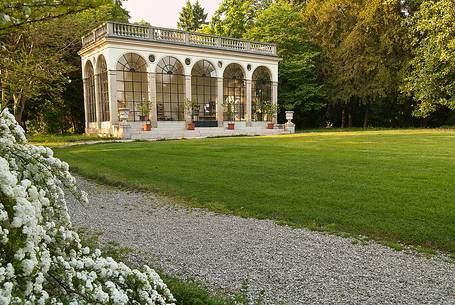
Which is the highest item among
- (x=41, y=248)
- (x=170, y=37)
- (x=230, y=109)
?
(x=170, y=37)

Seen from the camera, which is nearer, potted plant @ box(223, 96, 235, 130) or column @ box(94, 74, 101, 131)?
column @ box(94, 74, 101, 131)

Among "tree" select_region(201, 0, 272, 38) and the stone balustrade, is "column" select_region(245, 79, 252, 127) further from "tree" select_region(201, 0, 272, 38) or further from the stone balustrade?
"tree" select_region(201, 0, 272, 38)

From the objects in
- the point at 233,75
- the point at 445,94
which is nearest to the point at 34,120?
the point at 233,75

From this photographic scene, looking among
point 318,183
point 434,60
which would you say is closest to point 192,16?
point 434,60

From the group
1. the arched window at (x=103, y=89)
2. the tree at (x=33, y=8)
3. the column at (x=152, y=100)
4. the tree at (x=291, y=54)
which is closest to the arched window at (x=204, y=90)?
the column at (x=152, y=100)

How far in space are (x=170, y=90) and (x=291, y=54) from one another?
12009 mm

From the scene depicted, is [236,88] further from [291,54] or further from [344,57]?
[344,57]

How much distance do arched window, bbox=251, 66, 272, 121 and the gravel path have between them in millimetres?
25914

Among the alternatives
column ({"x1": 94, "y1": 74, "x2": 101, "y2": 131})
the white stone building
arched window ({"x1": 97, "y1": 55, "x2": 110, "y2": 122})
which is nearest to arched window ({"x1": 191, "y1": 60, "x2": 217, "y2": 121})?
the white stone building

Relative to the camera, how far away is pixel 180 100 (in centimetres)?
3027

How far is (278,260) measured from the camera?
4.28 meters

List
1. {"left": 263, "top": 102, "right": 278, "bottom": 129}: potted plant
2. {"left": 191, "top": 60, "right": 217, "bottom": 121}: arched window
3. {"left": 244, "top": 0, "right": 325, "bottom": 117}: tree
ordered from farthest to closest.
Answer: {"left": 244, "top": 0, "right": 325, "bottom": 117}: tree, {"left": 191, "top": 60, "right": 217, "bottom": 121}: arched window, {"left": 263, "top": 102, "right": 278, "bottom": 129}: potted plant

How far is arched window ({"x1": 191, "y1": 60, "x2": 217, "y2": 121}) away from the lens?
30.3 meters

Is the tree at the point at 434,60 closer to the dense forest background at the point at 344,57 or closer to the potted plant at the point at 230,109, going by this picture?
the dense forest background at the point at 344,57
